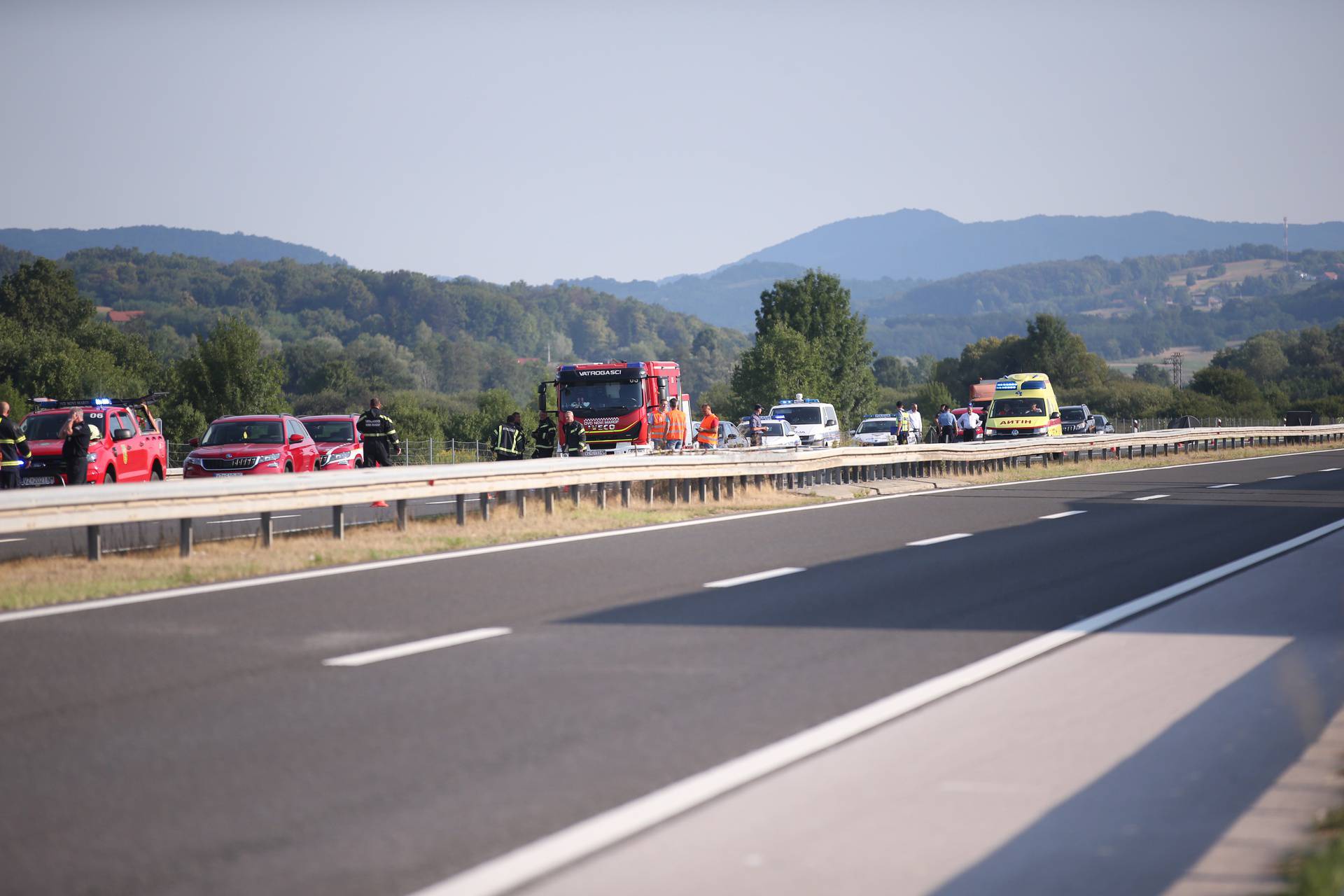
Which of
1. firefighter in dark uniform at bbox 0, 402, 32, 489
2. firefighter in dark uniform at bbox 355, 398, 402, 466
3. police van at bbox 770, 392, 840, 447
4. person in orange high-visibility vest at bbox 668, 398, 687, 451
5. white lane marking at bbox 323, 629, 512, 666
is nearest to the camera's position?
white lane marking at bbox 323, 629, 512, 666

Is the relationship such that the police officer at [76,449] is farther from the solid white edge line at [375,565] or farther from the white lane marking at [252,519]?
the solid white edge line at [375,565]

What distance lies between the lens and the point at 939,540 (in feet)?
54.9

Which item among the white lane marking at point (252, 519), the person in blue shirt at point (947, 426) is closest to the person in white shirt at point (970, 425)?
the person in blue shirt at point (947, 426)

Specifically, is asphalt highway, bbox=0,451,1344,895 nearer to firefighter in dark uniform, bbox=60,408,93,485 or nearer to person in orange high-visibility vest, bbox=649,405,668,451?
firefighter in dark uniform, bbox=60,408,93,485

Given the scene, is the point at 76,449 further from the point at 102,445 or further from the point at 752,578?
the point at 752,578

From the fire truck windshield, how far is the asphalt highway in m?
18.9

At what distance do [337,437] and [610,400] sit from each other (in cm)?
646

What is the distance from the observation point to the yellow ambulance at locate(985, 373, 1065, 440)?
143ft

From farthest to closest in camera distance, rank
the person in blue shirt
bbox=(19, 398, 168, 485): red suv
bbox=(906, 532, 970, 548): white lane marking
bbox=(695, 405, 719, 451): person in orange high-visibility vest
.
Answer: the person in blue shirt → bbox=(695, 405, 719, 451): person in orange high-visibility vest → bbox=(19, 398, 168, 485): red suv → bbox=(906, 532, 970, 548): white lane marking

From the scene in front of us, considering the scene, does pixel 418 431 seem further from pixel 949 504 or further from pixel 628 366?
pixel 949 504

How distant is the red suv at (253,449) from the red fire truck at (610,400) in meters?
7.73

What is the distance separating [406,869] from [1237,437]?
53367 mm

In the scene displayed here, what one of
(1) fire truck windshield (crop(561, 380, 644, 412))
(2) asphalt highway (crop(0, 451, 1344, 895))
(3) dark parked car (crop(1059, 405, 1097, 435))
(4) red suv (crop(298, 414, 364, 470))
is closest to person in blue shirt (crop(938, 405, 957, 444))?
(1) fire truck windshield (crop(561, 380, 644, 412))

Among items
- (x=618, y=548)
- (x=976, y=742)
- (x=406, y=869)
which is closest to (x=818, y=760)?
(x=976, y=742)
